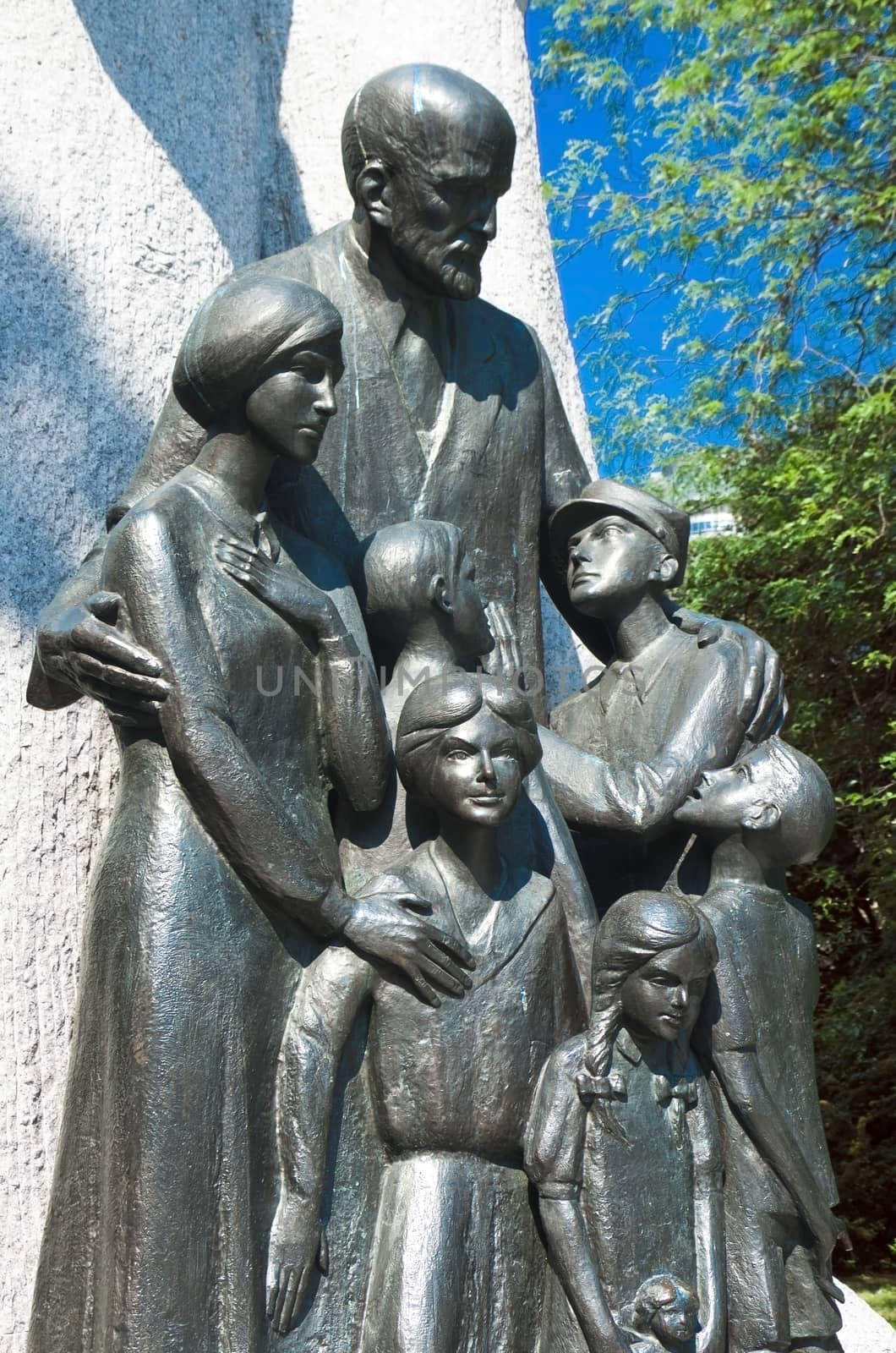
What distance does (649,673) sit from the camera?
4117 mm

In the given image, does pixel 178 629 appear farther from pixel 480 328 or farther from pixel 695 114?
pixel 695 114

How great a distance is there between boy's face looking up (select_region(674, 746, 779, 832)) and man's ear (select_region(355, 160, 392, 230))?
4.76ft

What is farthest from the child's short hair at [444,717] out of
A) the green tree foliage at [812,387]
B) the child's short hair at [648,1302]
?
the green tree foliage at [812,387]

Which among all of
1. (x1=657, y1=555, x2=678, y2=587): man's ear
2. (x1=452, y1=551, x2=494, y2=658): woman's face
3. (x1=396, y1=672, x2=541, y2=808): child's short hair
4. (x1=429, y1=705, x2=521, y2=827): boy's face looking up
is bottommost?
(x1=429, y1=705, x2=521, y2=827): boy's face looking up

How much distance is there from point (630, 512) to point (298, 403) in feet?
3.15

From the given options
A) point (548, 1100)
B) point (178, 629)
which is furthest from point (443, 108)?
point (548, 1100)

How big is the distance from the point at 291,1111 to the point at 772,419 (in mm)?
8990

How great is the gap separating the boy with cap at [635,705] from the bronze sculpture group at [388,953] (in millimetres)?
14

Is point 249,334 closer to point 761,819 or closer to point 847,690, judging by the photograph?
point 761,819

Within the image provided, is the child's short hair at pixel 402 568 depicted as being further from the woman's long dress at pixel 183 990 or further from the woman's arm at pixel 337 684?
the woman's long dress at pixel 183 990

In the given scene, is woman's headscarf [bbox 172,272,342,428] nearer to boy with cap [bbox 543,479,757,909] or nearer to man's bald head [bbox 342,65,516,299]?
man's bald head [bbox 342,65,516,299]

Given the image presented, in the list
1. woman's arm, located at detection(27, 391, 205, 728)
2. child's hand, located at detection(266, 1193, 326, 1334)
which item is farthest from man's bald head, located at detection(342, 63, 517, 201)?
child's hand, located at detection(266, 1193, 326, 1334)

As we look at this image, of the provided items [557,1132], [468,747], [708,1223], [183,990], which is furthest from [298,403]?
[708,1223]

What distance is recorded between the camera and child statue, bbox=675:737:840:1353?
3555 millimetres
